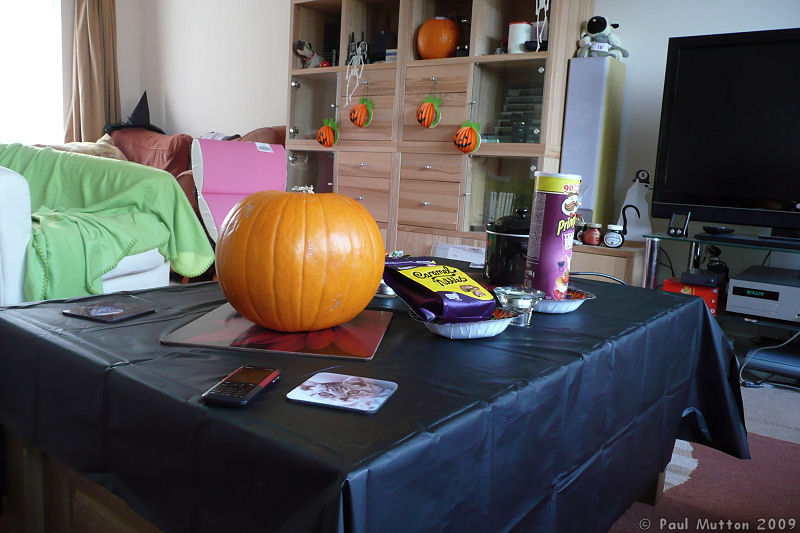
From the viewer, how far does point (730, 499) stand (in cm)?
140

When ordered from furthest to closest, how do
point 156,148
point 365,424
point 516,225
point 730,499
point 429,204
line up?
Answer: point 156,148
point 429,204
point 730,499
point 516,225
point 365,424

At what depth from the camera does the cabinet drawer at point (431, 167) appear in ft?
10.2

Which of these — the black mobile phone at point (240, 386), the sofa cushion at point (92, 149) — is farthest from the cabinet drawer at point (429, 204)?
the black mobile phone at point (240, 386)

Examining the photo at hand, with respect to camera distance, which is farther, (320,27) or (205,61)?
(205,61)

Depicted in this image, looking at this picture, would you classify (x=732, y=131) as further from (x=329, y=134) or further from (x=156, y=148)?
(x=156, y=148)

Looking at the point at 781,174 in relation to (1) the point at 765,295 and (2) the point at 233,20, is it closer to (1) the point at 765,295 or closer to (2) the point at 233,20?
(1) the point at 765,295

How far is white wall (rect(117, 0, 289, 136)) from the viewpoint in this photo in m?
4.43

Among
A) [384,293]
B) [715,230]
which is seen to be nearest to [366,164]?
[715,230]

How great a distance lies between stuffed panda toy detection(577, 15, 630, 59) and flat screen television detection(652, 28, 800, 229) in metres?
0.32

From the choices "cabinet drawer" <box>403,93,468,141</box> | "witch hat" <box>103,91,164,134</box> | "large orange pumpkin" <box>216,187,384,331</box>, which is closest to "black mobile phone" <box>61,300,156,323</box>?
"large orange pumpkin" <box>216,187,384,331</box>

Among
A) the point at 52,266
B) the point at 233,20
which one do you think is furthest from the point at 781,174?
the point at 233,20

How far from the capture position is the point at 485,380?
62 centimetres

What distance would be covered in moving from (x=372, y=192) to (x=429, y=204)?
0.39 meters

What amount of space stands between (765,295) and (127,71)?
5.26 m
